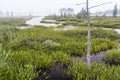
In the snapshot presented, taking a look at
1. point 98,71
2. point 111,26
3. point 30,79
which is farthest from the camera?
point 111,26

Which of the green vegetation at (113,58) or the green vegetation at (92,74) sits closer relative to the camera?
the green vegetation at (92,74)

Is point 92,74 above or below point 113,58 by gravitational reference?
above

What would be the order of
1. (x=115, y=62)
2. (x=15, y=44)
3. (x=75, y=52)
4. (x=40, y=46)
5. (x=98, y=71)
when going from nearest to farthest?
(x=98, y=71), (x=115, y=62), (x=75, y=52), (x=40, y=46), (x=15, y=44)

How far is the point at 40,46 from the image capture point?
1023cm

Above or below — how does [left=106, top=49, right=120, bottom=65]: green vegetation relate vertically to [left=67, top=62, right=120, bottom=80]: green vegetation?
below

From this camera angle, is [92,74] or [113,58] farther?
[113,58]

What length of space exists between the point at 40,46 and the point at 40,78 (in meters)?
4.44

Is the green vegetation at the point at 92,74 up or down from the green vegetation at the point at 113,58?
up

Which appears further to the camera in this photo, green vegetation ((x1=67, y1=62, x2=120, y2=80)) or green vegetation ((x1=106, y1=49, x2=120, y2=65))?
green vegetation ((x1=106, y1=49, x2=120, y2=65))

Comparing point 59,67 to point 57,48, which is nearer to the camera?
point 59,67

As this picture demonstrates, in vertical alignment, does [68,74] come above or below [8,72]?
below

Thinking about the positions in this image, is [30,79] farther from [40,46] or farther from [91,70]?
[40,46]

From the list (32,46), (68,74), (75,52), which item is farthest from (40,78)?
(32,46)

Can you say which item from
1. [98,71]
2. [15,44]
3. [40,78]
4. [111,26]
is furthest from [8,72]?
[111,26]
